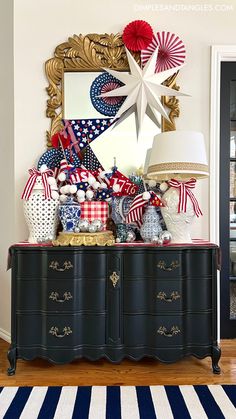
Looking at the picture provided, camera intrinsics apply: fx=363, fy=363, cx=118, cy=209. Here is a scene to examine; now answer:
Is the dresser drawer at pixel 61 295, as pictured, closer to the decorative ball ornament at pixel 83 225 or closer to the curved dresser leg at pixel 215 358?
the decorative ball ornament at pixel 83 225

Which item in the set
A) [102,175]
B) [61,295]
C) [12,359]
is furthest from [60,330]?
[102,175]

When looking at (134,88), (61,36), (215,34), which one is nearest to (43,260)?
(134,88)

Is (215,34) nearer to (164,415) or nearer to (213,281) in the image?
(213,281)

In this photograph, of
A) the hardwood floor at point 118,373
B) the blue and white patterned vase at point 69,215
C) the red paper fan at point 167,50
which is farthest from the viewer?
the red paper fan at point 167,50

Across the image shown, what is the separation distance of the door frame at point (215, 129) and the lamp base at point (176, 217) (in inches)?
19.6

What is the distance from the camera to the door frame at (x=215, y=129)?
279 centimetres

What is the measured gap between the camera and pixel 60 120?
2.76 meters

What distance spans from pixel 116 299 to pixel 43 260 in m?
0.51

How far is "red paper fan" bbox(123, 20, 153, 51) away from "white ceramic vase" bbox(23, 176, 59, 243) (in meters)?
1.22

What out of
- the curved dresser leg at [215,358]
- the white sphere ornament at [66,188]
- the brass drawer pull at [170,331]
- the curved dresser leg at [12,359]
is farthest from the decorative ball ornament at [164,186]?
the curved dresser leg at [12,359]

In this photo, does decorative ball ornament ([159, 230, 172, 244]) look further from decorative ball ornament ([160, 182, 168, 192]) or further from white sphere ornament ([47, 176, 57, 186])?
white sphere ornament ([47, 176, 57, 186])

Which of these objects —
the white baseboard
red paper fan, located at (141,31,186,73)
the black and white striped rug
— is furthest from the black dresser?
red paper fan, located at (141,31,186,73)

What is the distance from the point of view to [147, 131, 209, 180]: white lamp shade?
2205 millimetres

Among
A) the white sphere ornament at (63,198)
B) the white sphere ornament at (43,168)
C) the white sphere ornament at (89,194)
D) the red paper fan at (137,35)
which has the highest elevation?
the red paper fan at (137,35)
